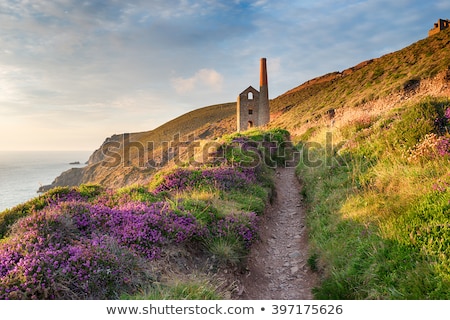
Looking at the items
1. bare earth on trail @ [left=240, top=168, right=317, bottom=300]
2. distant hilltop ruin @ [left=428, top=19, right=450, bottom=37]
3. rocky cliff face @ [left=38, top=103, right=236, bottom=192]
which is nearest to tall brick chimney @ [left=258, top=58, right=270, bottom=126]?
rocky cliff face @ [left=38, top=103, right=236, bottom=192]

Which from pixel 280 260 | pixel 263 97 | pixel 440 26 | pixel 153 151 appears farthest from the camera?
pixel 153 151

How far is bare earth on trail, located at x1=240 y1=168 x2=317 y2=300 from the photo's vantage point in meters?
6.66

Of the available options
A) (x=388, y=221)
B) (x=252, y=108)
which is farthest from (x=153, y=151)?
(x=388, y=221)

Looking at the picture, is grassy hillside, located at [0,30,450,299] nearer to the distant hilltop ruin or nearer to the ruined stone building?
the ruined stone building

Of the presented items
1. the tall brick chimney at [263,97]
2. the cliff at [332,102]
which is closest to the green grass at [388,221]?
the cliff at [332,102]

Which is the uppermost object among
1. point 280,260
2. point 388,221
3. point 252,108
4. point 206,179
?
point 252,108

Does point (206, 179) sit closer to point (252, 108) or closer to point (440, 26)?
point (252, 108)

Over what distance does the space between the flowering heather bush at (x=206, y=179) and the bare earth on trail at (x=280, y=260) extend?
5.24ft

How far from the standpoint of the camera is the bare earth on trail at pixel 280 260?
6.66m

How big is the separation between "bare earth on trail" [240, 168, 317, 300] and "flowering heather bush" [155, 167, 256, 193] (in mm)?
1598

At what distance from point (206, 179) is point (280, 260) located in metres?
4.60

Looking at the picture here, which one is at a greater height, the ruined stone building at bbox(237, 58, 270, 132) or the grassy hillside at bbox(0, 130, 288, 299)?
the ruined stone building at bbox(237, 58, 270, 132)

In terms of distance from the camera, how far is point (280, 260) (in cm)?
825

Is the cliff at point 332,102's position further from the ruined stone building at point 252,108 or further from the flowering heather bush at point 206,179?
the flowering heather bush at point 206,179
